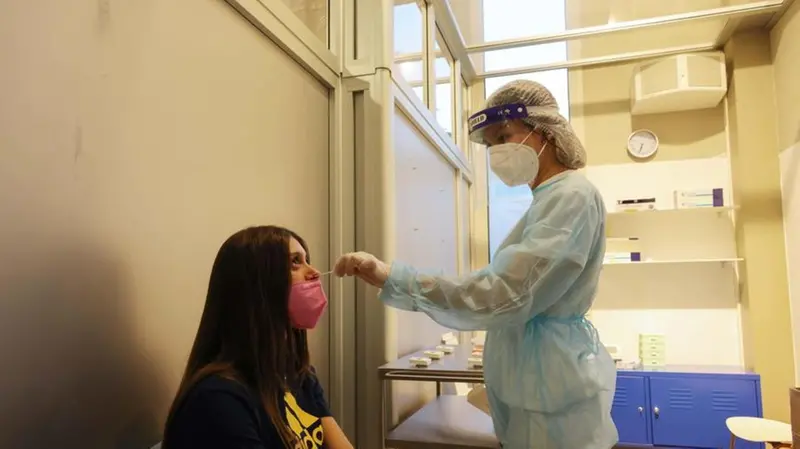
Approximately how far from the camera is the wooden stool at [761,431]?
9.29 ft

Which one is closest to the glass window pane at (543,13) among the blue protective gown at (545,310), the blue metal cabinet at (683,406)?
the blue metal cabinet at (683,406)

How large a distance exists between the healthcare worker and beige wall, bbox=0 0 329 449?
0.41 meters

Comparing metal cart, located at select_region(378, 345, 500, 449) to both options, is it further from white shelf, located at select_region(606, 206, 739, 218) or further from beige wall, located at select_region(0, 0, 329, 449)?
white shelf, located at select_region(606, 206, 739, 218)

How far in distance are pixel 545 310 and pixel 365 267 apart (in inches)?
17.3

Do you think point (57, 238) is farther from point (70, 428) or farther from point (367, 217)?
point (367, 217)

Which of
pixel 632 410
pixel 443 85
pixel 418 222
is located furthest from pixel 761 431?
pixel 443 85

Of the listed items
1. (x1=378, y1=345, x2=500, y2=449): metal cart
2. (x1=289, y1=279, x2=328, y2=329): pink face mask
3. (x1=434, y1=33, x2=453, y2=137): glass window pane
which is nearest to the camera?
(x1=289, y1=279, x2=328, y2=329): pink face mask

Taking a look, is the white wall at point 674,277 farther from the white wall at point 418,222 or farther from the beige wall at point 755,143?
the white wall at point 418,222

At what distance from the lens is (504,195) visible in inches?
178

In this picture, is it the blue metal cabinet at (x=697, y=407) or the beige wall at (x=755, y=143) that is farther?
the beige wall at (x=755, y=143)

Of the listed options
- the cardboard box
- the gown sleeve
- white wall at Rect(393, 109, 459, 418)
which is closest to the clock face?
white wall at Rect(393, 109, 459, 418)

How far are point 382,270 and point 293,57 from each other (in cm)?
84

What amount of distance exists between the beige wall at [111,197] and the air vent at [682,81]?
314cm

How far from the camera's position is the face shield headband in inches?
59.4
